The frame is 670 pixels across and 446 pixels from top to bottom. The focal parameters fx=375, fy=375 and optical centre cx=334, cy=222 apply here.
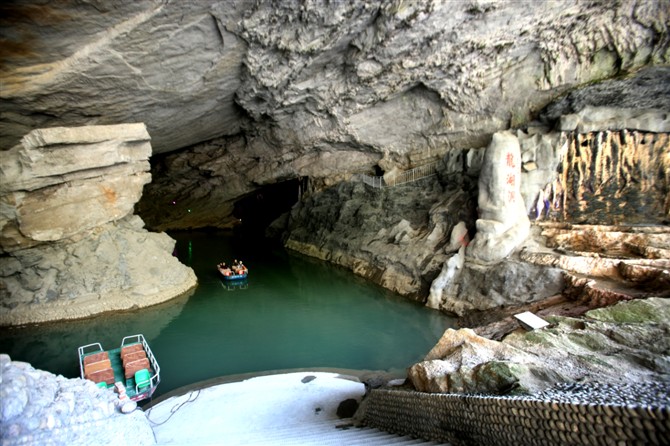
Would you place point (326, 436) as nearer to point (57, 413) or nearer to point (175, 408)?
point (57, 413)

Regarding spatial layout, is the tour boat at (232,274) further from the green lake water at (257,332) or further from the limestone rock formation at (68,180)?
the limestone rock formation at (68,180)

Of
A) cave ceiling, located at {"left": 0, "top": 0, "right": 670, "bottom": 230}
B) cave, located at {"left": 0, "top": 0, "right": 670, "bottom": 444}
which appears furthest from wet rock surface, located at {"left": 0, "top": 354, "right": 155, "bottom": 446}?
cave ceiling, located at {"left": 0, "top": 0, "right": 670, "bottom": 230}

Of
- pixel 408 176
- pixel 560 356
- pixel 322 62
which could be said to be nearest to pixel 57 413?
pixel 560 356

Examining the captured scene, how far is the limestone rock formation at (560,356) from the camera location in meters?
3.85

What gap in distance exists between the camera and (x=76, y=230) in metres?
11.8

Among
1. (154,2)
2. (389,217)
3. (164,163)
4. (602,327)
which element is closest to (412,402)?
(602,327)

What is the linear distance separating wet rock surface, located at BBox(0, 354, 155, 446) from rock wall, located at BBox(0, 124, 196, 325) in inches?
323

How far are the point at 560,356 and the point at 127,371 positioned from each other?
6.99m

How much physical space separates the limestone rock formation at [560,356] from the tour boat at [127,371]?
4.58 meters

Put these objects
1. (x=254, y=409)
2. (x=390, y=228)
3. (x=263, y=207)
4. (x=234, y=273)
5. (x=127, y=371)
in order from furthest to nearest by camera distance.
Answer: (x=263, y=207) → (x=390, y=228) → (x=234, y=273) → (x=127, y=371) → (x=254, y=409)

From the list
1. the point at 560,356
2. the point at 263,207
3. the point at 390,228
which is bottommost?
the point at 560,356

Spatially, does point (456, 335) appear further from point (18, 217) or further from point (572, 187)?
point (18, 217)

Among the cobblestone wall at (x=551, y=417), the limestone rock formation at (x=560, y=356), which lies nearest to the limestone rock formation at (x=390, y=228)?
the limestone rock formation at (x=560, y=356)

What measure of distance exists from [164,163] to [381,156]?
13.6 m
